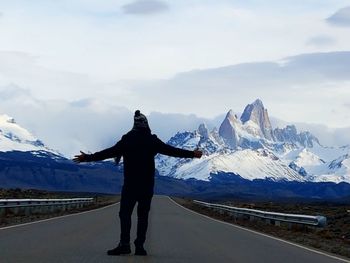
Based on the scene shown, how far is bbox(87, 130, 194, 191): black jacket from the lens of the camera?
42.1ft

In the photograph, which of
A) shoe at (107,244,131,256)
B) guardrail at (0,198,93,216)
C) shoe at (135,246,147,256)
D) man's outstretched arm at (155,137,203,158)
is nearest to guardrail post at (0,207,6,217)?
guardrail at (0,198,93,216)

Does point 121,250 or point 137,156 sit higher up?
point 137,156

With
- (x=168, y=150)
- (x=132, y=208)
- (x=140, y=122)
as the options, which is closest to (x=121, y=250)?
(x=132, y=208)

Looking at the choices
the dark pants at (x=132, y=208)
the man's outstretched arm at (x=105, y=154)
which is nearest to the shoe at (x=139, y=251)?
the dark pants at (x=132, y=208)

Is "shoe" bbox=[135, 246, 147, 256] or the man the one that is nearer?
the man

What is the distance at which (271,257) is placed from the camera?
51.0 feet

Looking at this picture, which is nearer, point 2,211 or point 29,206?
point 2,211

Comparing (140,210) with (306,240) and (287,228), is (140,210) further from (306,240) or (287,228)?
(287,228)

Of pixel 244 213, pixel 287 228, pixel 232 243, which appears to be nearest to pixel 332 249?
pixel 232 243

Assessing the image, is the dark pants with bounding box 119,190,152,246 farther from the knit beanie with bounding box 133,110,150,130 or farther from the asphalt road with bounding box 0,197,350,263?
the knit beanie with bounding box 133,110,150,130

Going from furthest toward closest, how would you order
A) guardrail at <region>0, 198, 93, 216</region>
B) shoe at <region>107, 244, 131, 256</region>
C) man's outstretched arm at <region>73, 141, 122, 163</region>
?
guardrail at <region>0, 198, 93, 216</region> → shoe at <region>107, 244, 131, 256</region> → man's outstretched arm at <region>73, 141, 122, 163</region>

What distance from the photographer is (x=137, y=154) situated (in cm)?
1285

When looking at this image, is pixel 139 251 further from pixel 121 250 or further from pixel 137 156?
pixel 137 156

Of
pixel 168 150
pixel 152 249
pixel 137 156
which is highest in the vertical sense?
pixel 168 150
